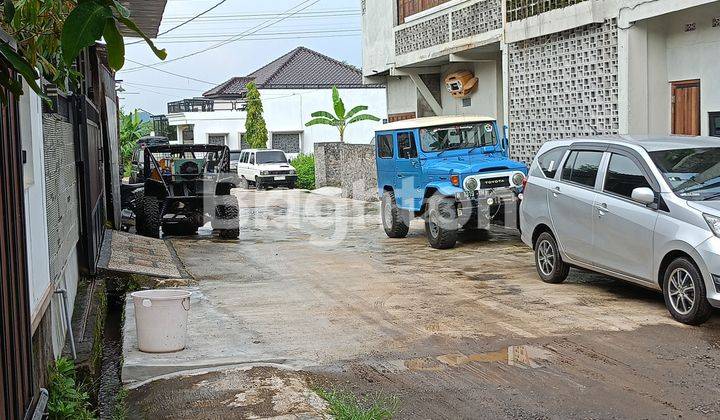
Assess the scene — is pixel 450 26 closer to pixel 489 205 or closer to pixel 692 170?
pixel 489 205

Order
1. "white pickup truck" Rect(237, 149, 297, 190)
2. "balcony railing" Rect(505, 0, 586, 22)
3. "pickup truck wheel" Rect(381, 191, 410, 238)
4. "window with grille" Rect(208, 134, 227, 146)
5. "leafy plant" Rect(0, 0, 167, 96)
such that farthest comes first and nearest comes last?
"window with grille" Rect(208, 134, 227, 146)
"white pickup truck" Rect(237, 149, 297, 190)
"pickup truck wheel" Rect(381, 191, 410, 238)
"balcony railing" Rect(505, 0, 586, 22)
"leafy plant" Rect(0, 0, 167, 96)

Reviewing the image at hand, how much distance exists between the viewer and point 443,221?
49.1 ft

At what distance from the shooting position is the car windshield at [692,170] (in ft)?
28.8

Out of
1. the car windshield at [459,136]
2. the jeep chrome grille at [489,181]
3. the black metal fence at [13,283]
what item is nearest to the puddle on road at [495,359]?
the black metal fence at [13,283]

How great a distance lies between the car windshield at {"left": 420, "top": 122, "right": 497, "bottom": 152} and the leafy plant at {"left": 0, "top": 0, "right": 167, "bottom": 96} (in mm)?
12408

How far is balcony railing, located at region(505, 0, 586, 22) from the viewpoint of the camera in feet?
52.3

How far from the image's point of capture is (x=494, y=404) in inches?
252

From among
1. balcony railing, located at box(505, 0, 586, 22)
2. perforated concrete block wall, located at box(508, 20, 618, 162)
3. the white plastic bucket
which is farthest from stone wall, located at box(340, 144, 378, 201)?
the white plastic bucket

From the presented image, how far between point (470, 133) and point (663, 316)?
7712 mm

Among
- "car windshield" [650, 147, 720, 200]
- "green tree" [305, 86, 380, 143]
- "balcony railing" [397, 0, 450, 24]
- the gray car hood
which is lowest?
the gray car hood

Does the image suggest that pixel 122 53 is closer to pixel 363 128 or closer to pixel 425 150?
pixel 425 150

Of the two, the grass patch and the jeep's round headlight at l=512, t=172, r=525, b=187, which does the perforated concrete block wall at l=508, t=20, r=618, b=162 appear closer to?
the jeep's round headlight at l=512, t=172, r=525, b=187

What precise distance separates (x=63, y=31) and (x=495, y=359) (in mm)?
5785

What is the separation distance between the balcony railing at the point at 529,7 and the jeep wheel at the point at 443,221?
413 cm
